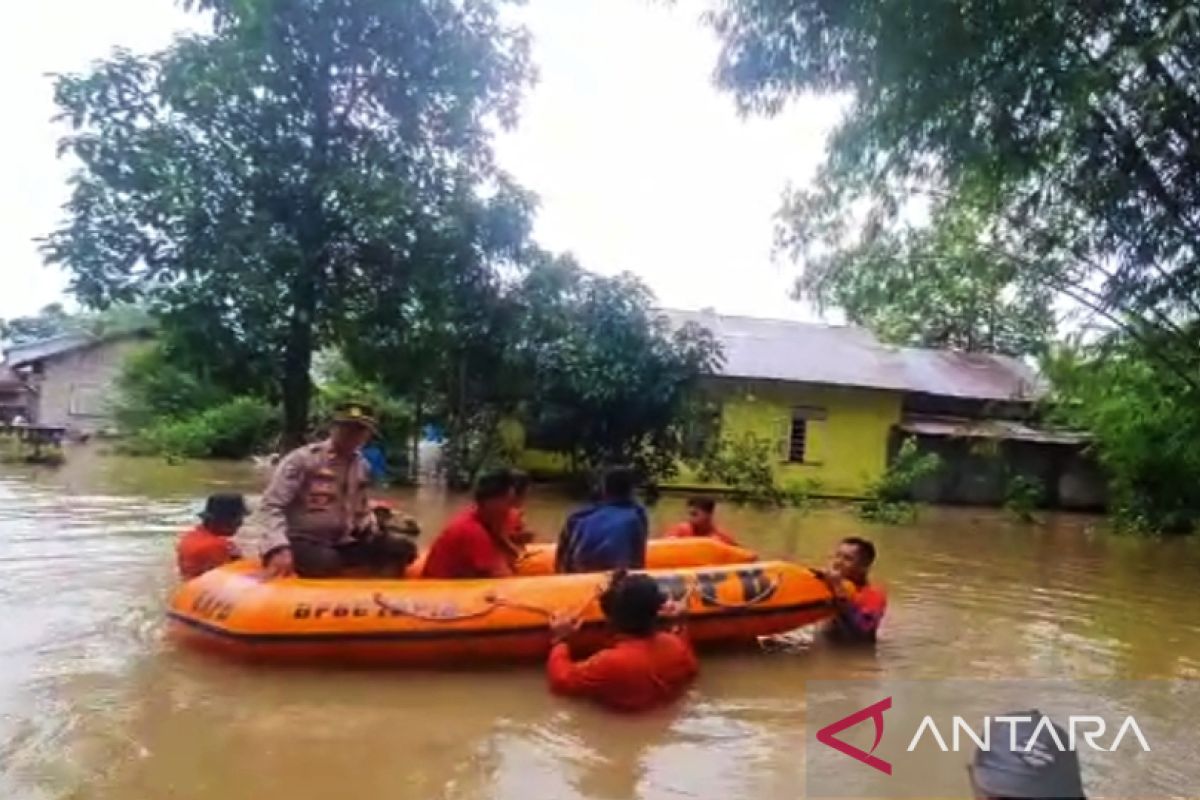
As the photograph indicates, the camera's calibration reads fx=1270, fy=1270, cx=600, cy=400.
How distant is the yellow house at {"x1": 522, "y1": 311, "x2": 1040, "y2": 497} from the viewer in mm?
20719

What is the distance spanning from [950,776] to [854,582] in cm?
221

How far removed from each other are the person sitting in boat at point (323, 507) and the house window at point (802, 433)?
621 inches

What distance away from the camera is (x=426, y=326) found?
505 inches

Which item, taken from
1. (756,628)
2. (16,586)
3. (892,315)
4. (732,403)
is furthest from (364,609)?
(892,315)

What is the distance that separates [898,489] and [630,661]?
48.7 feet

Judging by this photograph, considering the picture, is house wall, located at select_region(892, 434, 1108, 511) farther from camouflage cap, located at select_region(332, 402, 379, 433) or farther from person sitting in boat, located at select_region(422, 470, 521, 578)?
camouflage cap, located at select_region(332, 402, 379, 433)

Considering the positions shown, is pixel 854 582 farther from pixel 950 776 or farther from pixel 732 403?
pixel 732 403

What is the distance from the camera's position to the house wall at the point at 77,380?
3028 cm

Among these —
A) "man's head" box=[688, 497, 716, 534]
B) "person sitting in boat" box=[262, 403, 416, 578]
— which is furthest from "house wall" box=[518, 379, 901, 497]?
"person sitting in boat" box=[262, 403, 416, 578]

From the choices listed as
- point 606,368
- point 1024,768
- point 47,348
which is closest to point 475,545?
point 1024,768

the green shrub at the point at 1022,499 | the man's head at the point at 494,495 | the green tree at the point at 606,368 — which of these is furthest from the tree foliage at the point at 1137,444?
the man's head at the point at 494,495

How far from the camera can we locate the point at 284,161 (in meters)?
11.4

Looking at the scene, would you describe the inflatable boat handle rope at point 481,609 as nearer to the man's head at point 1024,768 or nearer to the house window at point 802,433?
the man's head at point 1024,768

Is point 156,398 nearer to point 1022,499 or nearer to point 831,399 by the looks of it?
point 831,399
